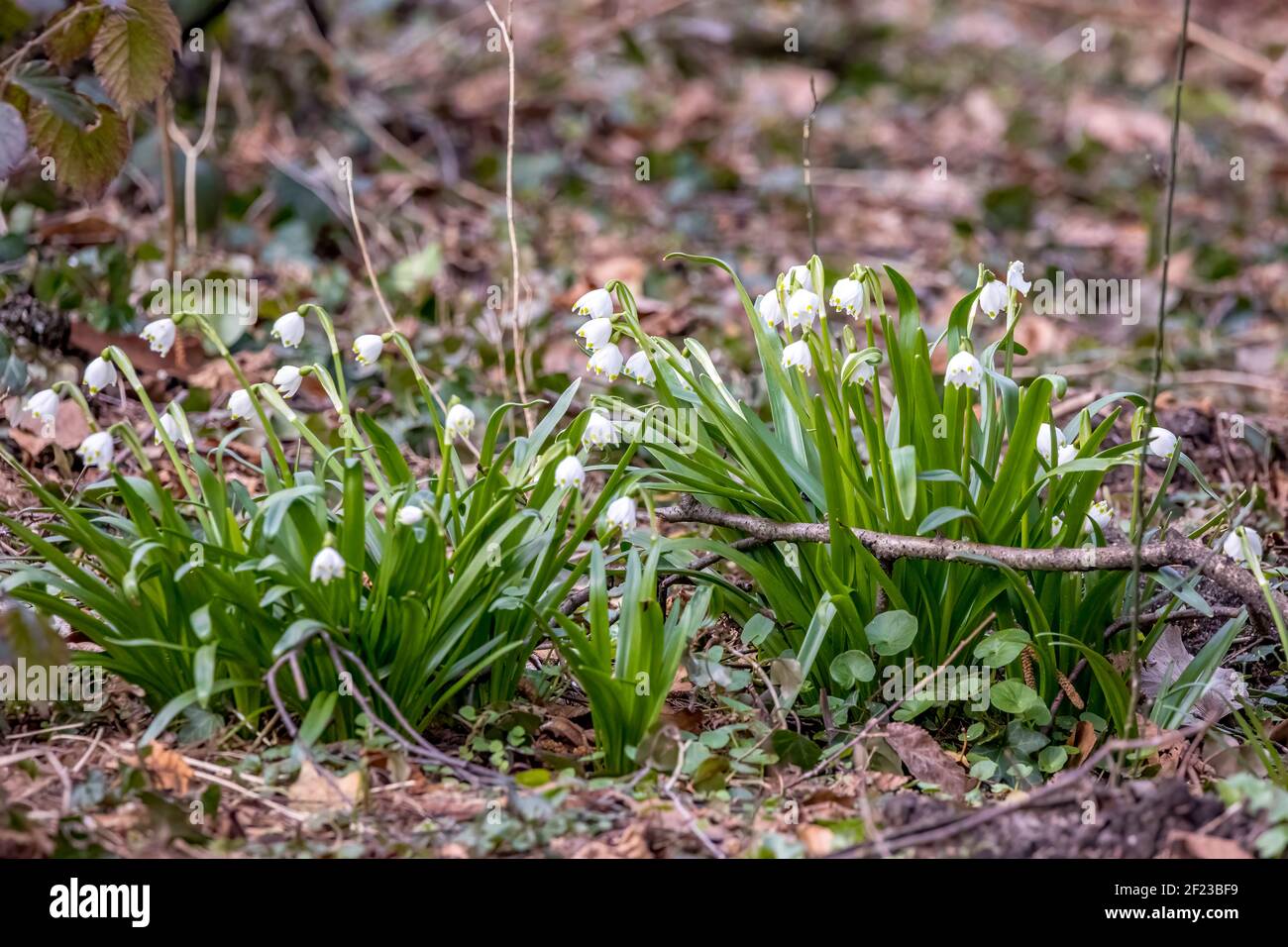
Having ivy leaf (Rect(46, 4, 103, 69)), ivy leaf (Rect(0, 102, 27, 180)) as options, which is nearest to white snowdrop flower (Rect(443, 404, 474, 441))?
ivy leaf (Rect(0, 102, 27, 180))

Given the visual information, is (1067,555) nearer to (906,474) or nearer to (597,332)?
(906,474)

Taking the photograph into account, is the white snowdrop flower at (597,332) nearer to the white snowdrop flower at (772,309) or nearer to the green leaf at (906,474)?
the white snowdrop flower at (772,309)

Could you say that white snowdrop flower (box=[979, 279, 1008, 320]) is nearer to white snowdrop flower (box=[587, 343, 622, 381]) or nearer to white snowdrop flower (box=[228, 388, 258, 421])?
white snowdrop flower (box=[587, 343, 622, 381])

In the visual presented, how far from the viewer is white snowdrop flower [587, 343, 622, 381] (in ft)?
7.70

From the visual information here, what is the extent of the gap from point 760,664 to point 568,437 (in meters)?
0.66

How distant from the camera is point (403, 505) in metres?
2.27

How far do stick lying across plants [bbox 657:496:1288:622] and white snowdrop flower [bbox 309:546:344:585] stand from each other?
2.73 feet

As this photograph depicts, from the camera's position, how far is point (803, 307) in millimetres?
2352

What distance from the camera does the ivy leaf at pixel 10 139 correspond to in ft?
8.84

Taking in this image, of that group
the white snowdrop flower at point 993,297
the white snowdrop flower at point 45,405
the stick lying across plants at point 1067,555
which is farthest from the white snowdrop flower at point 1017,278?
the white snowdrop flower at point 45,405

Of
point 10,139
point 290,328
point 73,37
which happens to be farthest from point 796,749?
point 73,37

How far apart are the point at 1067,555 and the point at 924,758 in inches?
17.5

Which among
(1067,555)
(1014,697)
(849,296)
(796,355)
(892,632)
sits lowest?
(1014,697)
